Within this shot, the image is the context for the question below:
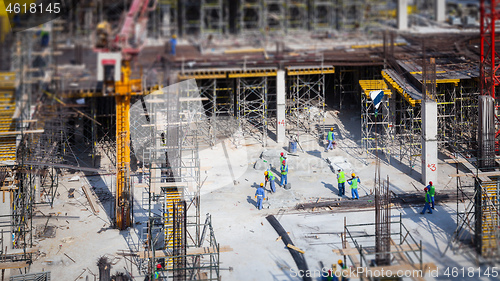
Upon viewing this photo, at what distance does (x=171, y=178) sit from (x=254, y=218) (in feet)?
14.7

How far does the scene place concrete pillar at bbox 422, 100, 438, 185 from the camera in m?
32.9

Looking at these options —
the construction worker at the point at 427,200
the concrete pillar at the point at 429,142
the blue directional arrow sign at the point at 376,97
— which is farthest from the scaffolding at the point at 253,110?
the construction worker at the point at 427,200

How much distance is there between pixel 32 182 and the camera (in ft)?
104

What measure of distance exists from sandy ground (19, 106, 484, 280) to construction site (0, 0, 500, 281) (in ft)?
0.32

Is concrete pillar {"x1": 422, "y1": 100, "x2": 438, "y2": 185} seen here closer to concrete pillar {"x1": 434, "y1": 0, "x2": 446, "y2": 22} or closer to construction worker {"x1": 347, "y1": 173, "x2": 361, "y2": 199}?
construction worker {"x1": 347, "y1": 173, "x2": 361, "y2": 199}

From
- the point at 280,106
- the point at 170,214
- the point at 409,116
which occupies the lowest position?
the point at 170,214

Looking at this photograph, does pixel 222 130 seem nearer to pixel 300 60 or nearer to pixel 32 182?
pixel 300 60

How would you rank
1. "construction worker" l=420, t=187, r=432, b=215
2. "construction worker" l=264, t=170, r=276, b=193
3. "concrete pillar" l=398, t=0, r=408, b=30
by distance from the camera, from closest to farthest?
"construction worker" l=420, t=187, r=432, b=215, "construction worker" l=264, t=170, r=276, b=193, "concrete pillar" l=398, t=0, r=408, b=30

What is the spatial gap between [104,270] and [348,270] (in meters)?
8.53

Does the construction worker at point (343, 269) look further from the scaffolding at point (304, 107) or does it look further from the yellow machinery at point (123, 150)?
the scaffolding at point (304, 107)

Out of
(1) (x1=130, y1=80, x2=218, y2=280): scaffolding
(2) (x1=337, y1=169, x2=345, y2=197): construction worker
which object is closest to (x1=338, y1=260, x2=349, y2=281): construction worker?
(1) (x1=130, y1=80, x2=218, y2=280): scaffolding

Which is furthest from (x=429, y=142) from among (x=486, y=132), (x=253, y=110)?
(x=253, y=110)

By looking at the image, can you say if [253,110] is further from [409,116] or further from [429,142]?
[429,142]

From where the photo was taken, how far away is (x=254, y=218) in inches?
1198
